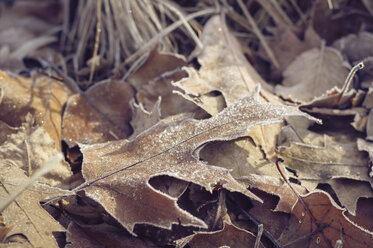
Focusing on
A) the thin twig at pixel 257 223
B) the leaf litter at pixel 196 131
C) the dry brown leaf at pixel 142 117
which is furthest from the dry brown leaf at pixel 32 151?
the thin twig at pixel 257 223

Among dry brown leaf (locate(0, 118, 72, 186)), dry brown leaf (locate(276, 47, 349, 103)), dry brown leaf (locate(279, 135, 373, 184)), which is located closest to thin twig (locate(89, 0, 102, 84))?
dry brown leaf (locate(0, 118, 72, 186))

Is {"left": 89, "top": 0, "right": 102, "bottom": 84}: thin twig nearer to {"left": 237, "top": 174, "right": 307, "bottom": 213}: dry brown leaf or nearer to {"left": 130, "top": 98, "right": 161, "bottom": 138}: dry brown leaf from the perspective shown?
{"left": 130, "top": 98, "right": 161, "bottom": 138}: dry brown leaf

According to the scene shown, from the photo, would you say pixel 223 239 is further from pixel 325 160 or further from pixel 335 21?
pixel 335 21

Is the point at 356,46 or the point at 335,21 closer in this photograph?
the point at 356,46

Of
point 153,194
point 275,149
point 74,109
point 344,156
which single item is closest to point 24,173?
point 74,109

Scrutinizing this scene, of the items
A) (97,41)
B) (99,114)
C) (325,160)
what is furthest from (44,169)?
(97,41)

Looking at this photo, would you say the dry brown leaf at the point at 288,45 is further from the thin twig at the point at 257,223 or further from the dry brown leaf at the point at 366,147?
the thin twig at the point at 257,223
